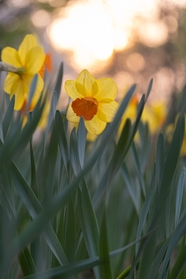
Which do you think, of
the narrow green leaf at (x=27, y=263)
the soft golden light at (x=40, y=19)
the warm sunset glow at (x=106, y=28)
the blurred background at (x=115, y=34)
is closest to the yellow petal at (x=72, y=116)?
the narrow green leaf at (x=27, y=263)

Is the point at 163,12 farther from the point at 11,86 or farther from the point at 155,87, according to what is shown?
the point at 11,86

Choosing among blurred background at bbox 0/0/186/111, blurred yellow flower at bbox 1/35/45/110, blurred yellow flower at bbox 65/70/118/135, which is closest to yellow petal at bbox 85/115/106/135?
Result: blurred yellow flower at bbox 65/70/118/135

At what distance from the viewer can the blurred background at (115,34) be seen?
4469mm

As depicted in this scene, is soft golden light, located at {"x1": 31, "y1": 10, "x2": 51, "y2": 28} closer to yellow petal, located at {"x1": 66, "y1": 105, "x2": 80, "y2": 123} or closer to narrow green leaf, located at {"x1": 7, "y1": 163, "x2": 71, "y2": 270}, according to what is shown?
yellow petal, located at {"x1": 66, "y1": 105, "x2": 80, "y2": 123}

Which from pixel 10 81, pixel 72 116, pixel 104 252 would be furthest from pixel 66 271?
pixel 10 81

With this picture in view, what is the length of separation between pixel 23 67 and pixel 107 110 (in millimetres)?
185

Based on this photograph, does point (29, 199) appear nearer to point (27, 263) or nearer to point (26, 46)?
point (27, 263)

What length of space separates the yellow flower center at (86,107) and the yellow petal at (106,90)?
13 mm

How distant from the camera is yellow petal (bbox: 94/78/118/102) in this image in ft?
1.74

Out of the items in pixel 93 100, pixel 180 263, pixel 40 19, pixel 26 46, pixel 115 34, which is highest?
pixel 115 34

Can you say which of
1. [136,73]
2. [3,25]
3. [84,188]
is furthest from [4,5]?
[136,73]

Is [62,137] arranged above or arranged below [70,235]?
above

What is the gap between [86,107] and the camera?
→ 530 millimetres

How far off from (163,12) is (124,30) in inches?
46.8
